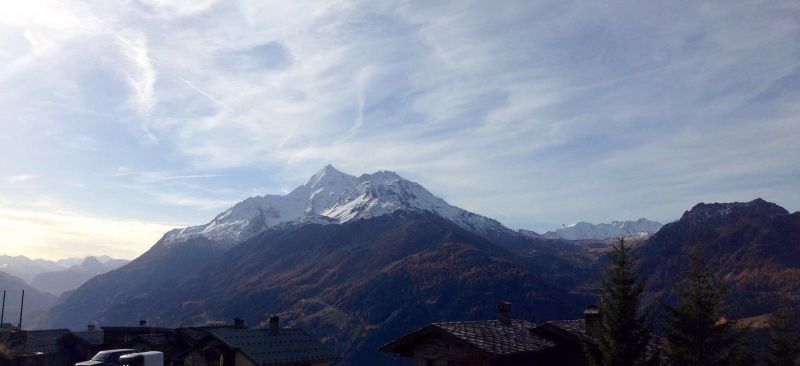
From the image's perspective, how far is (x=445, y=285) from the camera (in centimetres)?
19738

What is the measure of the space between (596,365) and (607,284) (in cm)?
294

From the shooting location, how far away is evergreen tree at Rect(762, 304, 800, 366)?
32188mm

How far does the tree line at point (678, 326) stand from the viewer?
72.5 feet

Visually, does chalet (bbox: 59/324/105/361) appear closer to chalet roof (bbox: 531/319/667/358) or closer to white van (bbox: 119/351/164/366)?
white van (bbox: 119/351/164/366)

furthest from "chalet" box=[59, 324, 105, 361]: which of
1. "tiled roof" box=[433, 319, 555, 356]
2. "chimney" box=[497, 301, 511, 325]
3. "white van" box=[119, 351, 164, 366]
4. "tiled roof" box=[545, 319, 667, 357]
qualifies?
"tiled roof" box=[545, 319, 667, 357]

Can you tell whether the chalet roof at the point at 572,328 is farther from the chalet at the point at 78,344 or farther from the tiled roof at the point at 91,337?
the chalet at the point at 78,344

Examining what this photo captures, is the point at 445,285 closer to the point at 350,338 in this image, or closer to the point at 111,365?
the point at 350,338

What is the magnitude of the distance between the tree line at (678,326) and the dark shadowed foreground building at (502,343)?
15.4 ft

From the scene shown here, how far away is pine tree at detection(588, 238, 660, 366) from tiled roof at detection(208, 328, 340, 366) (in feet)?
71.6

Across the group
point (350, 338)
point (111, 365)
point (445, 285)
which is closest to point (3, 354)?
point (111, 365)

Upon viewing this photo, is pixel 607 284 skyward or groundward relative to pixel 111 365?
skyward

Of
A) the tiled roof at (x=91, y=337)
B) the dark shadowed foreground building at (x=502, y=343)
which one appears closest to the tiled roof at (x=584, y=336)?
the dark shadowed foreground building at (x=502, y=343)

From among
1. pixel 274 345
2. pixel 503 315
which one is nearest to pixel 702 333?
pixel 503 315

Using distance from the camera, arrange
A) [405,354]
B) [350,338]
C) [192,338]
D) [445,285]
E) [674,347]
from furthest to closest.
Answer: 1. [445,285]
2. [350,338]
3. [192,338]
4. [405,354]
5. [674,347]
